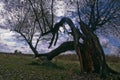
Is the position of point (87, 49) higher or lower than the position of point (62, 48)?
higher

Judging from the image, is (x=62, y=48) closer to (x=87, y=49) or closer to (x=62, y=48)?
(x=62, y=48)

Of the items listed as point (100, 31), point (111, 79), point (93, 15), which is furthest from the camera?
point (100, 31)

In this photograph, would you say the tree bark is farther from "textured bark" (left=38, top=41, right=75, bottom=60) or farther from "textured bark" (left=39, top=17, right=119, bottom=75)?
"textured bark" (left=39, top=17, right=119, bottom=75)

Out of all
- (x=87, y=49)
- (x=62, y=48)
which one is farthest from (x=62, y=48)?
(x=87, y=49)

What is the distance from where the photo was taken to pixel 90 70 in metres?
30.7

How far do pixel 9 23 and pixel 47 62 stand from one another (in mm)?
28893

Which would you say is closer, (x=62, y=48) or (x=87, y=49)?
(x=87, y=49)

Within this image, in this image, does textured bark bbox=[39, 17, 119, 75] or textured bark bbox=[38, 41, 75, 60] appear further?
textured bark bbox=[38, 41, 75, 60]

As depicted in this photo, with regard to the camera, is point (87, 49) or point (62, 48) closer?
point (87, 49)

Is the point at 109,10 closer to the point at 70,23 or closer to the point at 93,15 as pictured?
the point at 93,15

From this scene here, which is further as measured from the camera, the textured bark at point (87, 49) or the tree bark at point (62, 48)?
the tree bark at point (62, 48)

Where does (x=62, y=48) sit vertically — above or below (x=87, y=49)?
below

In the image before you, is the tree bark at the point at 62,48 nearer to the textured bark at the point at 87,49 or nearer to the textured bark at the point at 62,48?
the textured bark at the point at 62,48

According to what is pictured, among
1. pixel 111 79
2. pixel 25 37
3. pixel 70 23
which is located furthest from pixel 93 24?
pixel 25 37
